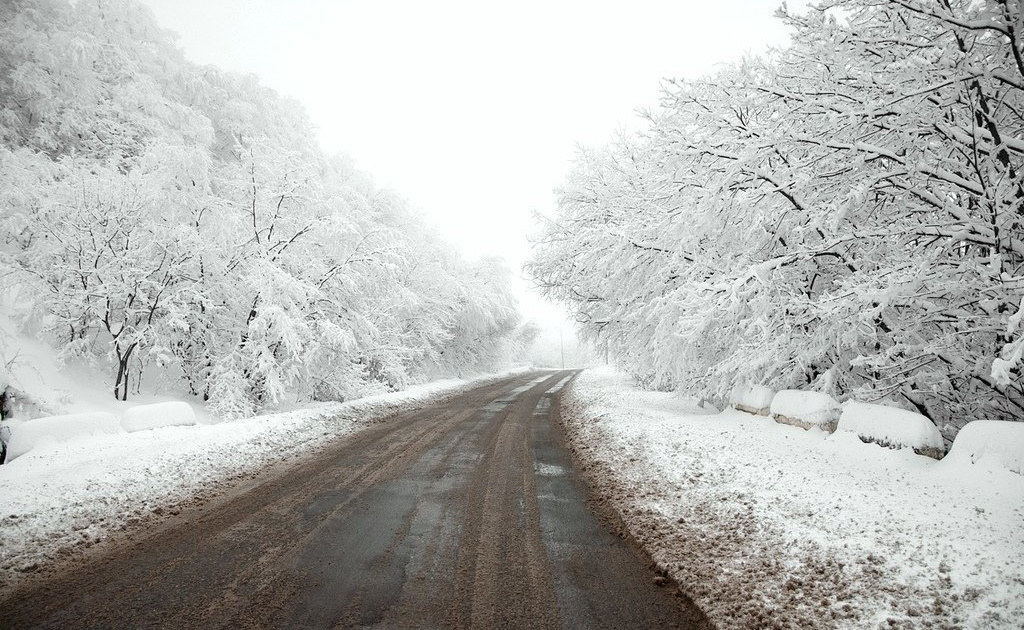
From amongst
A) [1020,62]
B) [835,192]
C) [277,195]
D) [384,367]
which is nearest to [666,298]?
[835,192]

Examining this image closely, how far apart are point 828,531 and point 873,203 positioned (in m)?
5.43

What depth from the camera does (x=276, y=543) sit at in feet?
14.8

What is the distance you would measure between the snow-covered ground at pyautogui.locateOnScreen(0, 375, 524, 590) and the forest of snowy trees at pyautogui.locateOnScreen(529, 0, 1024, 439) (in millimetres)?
7938

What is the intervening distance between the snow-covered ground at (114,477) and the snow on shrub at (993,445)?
963cm

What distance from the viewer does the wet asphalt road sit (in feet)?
10.8

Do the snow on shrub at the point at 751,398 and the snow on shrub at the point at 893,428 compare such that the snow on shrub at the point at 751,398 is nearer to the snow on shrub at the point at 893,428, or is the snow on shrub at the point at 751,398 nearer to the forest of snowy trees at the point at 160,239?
the snow on shrub at the point at 893,428

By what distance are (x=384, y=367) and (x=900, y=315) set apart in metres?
17.9

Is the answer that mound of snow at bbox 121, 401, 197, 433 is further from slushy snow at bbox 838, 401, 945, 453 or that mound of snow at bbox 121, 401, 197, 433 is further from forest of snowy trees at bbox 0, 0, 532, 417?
slushy snow at bbox 838, 401, 945, 453

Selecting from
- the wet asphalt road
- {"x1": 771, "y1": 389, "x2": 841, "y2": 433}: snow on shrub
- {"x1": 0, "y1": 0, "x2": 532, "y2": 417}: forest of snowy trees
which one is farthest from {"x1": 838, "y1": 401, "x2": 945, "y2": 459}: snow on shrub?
{"x1": 0, "y1": 0, "x2": 532, "y2": 417}: forest of snowy trees

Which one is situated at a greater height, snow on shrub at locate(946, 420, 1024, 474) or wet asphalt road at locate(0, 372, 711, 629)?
snow on shrub at locate(946, 420, 1024, 474)

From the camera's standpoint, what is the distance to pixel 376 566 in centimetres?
402

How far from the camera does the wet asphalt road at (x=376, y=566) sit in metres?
3.30

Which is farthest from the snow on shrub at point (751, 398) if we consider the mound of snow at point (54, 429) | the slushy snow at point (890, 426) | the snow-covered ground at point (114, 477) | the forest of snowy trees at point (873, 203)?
the mound of snow at point (54, 429)

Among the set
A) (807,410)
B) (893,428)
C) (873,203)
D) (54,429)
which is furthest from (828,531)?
(54,429)
